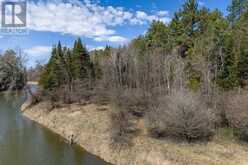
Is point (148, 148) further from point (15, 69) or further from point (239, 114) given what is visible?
point (15, 69)

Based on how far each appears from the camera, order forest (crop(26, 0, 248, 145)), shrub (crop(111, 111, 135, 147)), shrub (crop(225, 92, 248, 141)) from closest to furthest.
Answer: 1. shrub (crop(225, 92, 248, 141))
2. forest (crop(26, 0, 248, 145))
3. shrub (crop(111, 111, 135, 147))

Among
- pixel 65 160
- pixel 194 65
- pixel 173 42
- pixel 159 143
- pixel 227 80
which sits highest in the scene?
pixel 173 42

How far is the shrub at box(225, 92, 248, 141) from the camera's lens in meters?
14.3

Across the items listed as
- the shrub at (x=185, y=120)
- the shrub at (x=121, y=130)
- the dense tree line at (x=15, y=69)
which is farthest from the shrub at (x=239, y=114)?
the dense tree line at (x=15, y=69)

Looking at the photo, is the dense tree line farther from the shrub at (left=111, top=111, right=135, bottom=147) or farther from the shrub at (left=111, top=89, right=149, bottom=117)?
the shrub at (left=111, top=111, right=135, bottom=147)

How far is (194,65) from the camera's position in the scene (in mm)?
23297

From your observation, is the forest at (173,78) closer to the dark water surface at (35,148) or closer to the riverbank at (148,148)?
the riverbank at (148,148)

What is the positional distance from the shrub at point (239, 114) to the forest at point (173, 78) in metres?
0.06

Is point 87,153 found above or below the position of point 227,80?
below

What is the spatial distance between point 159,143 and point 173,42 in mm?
18140

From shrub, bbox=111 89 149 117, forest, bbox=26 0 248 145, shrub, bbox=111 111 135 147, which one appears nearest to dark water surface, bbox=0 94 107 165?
shrub, bbox=111 111 135 147

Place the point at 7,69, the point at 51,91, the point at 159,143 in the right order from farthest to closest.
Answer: the point at 7,69
the point at 51,91
the point at 159,143

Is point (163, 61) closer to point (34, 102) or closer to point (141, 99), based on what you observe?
point (141, 99)

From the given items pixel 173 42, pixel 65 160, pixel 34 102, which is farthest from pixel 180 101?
pixel 34 102
